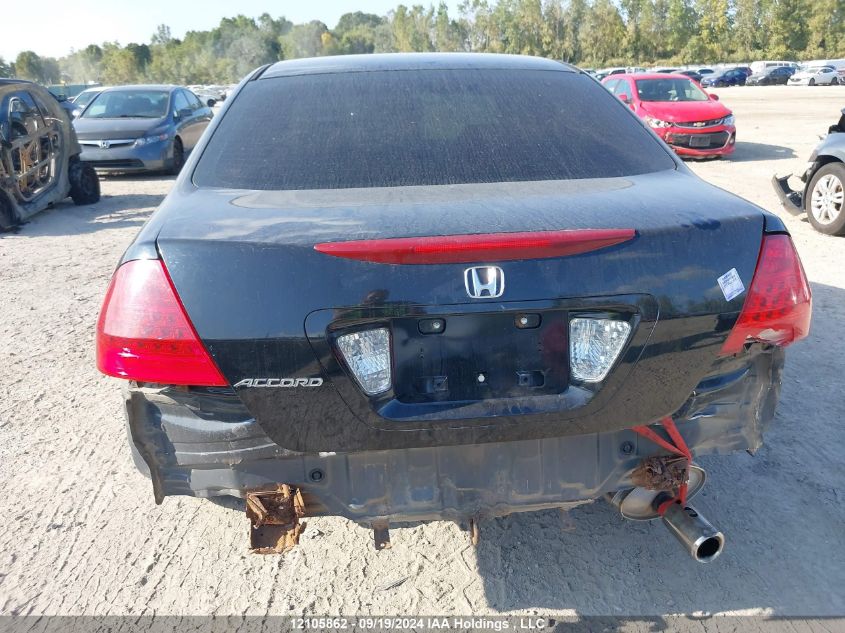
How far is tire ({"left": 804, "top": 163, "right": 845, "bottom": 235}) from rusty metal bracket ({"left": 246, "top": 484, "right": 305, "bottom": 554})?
23.1 feet

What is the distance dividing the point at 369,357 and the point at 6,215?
8388mm

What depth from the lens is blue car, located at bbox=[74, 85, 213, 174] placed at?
11.9m

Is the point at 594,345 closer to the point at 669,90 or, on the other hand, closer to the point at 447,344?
the point at 447,344

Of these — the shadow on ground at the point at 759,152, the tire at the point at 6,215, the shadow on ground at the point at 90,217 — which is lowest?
the shadow on ground at the point at 759,152

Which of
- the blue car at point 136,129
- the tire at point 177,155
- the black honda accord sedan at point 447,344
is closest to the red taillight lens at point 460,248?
the black honda accord sedan at point 447,344

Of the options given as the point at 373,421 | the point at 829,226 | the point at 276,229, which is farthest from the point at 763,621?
the point at 829,226

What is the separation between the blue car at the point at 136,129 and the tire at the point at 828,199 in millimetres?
10210

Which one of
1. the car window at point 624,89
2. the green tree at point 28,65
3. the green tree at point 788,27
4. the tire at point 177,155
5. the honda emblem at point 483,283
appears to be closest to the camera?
the honda emblem at point 483,283

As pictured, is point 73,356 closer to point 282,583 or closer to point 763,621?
point 282,583

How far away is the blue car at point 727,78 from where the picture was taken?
53.7 metres

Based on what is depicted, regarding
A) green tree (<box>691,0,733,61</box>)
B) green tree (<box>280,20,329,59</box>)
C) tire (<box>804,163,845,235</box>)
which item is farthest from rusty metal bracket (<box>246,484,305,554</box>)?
green tree (<box>280,20,329,59</box>)

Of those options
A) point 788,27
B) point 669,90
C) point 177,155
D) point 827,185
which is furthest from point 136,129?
point 788,27

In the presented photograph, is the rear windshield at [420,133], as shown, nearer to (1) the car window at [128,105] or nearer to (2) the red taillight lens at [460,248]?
(2) the red taillight lens at [460,248]

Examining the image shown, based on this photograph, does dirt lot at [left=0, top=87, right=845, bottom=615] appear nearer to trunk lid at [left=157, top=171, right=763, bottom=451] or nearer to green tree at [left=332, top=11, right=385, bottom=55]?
trunk lid at [left=157, top=171, right=763, bottom=451]
